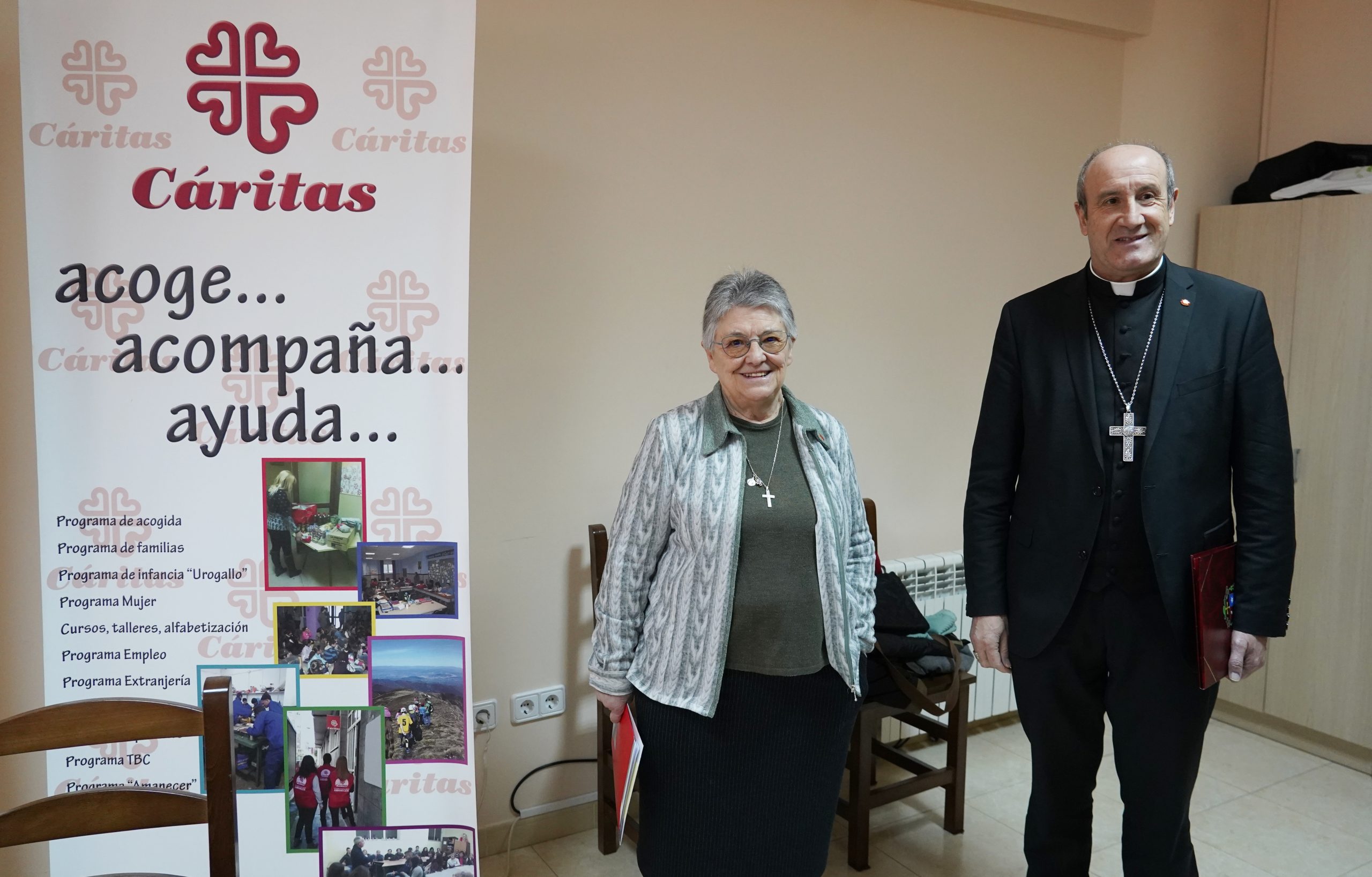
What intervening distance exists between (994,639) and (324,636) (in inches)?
51.3

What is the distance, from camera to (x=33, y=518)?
2082 mm

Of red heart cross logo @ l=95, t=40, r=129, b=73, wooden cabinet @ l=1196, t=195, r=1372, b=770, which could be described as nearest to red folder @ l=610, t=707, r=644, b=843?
red heart cross logo @ l=95, t=40, r=129, b=73

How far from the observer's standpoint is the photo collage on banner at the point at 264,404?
1.75 m

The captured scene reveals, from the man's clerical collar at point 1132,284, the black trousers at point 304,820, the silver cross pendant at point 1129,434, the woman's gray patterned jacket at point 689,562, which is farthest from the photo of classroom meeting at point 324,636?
the man's clerical collar at point 1132,284

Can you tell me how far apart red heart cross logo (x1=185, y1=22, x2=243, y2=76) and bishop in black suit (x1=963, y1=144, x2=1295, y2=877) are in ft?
5.02

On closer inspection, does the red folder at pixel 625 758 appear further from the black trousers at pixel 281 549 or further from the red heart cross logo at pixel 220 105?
the red heart cross logo at pixel 220 105

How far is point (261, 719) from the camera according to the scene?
186 centimetres

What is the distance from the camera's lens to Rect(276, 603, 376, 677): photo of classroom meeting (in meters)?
1.85

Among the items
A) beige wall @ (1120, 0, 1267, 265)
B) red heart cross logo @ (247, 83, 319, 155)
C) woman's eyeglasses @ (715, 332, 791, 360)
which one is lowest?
woman's eyeglasses @ (715, 332, 791, 360)

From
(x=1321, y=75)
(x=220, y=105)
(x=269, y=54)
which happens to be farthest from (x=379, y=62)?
(x=1321, y=75)

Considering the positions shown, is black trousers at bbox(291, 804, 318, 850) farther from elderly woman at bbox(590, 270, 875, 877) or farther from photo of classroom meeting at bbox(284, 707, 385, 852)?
elderly woman at bbox(590, 270, 875, 877)

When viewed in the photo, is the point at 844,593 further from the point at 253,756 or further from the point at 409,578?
the point at 253,756

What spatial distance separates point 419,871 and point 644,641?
2.06ft

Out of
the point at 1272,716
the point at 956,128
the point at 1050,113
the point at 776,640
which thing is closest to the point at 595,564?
the point at 776,640
